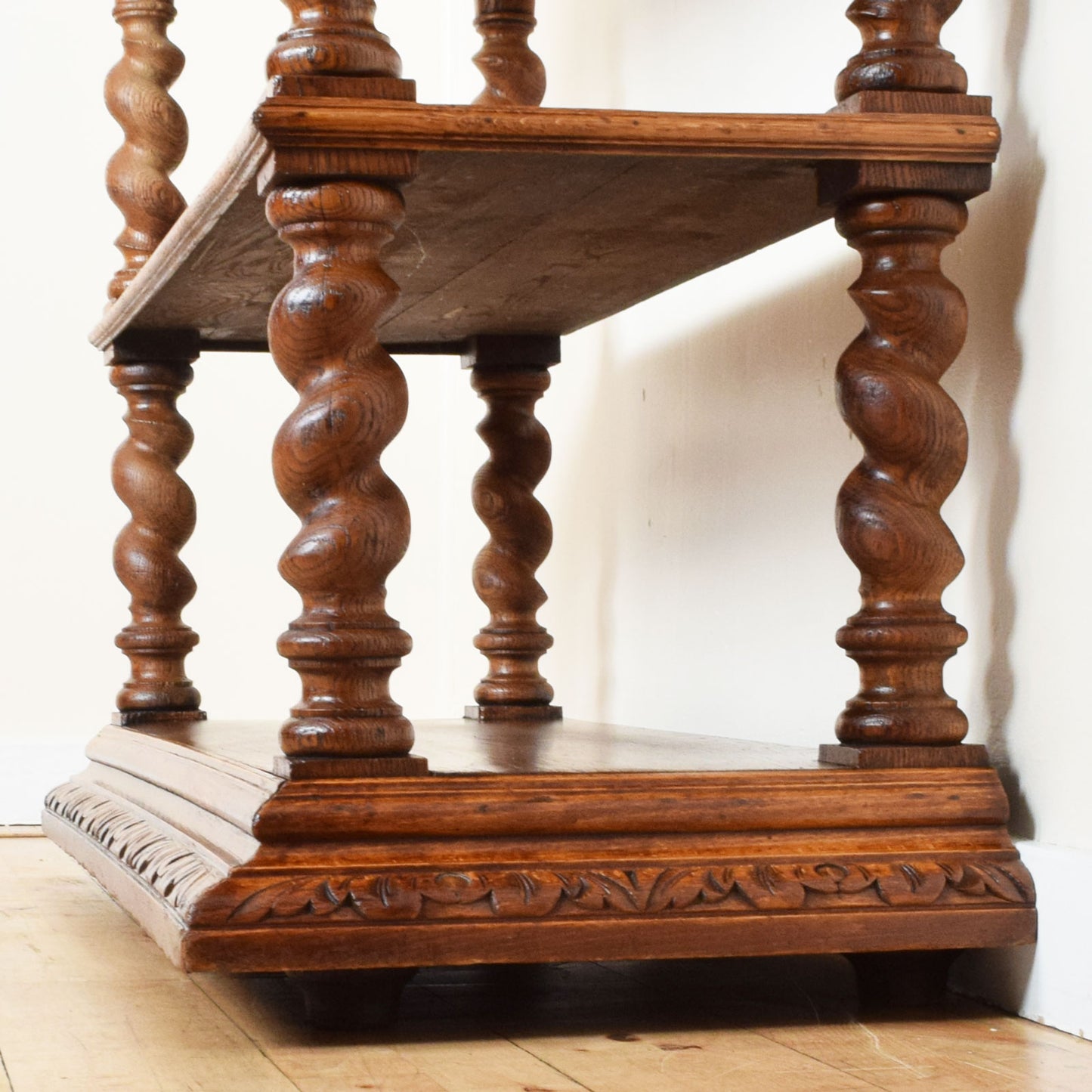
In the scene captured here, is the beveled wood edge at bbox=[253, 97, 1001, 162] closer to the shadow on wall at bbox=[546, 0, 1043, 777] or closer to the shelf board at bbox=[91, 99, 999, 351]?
the shelf board at bbox=[91, 99, 999, 351]

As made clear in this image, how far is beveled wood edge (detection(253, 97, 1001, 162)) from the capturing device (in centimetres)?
122

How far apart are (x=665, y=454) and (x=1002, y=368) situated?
962mm

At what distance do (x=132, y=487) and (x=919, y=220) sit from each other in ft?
4.13

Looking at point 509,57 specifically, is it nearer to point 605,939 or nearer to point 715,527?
point 715,527

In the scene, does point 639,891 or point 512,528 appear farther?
point 512,528

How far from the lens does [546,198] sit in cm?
142

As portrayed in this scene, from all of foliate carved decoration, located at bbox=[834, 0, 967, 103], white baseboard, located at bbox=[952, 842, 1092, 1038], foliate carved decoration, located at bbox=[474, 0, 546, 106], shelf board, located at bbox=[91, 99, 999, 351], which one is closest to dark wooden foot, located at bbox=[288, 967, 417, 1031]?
white baseboard, located at bbox=[952, 842, 1092, 1038]

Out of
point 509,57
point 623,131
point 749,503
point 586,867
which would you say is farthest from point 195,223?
point 509,57

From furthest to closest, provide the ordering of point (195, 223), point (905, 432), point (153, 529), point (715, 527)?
point (153, 529) → point (715, 527) → point (195, 223) → point (905, 432)

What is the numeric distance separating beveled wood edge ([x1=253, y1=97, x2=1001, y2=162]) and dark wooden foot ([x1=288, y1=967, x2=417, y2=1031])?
59cm

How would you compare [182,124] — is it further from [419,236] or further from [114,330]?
[419,236]

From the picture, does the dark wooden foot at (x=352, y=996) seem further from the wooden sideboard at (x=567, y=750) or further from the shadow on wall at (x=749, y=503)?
the shadow on wall at (x=749, y=503)

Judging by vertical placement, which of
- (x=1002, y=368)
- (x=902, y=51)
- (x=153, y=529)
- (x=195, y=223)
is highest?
(x=902, y=51)

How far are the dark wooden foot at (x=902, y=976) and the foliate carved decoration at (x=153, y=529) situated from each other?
3.90 feet
